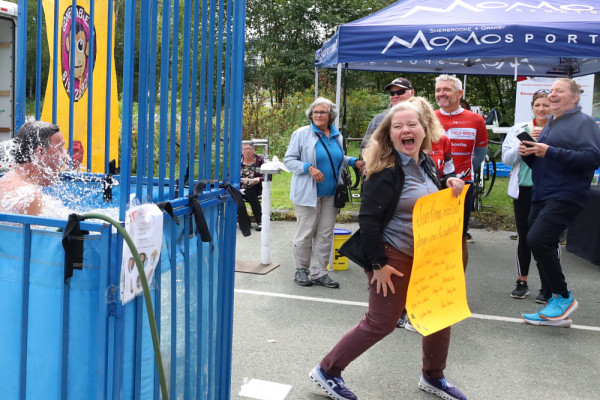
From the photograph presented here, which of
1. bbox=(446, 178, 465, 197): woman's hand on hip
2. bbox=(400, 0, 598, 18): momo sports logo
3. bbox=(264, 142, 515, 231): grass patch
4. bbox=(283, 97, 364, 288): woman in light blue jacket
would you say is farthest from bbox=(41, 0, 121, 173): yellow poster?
bbox=(264, 142, 515, 231): grass patch

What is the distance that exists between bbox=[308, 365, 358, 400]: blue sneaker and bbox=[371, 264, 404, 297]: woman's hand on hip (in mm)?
642

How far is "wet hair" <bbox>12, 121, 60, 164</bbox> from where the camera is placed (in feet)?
8.21

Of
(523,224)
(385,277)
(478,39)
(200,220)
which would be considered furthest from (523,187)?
(200,220)

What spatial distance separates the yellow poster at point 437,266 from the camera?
3.21m

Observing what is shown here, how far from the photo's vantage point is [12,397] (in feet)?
7.12

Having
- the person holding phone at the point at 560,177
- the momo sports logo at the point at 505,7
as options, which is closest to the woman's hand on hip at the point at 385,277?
the person holding phone at the point at 560,177

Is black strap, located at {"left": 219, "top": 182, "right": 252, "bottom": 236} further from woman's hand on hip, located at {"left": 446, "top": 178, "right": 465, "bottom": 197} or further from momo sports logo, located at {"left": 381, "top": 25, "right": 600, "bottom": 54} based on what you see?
momo sports logo, located at {"left": 381, "top": 25, "right": 600, "bottom": 54}

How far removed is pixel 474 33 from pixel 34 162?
4637 millimetres

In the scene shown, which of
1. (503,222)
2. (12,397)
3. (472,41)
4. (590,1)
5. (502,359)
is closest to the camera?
(12,397)

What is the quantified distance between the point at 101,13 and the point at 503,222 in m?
7.22

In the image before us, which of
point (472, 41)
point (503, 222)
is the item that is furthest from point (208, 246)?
point (503, 222)

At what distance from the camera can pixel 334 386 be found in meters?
3.49

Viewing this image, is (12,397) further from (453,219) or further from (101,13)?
(101,13)

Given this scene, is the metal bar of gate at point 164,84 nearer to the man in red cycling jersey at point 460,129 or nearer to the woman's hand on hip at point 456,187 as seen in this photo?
the woman's hand on hip at point 456,187
